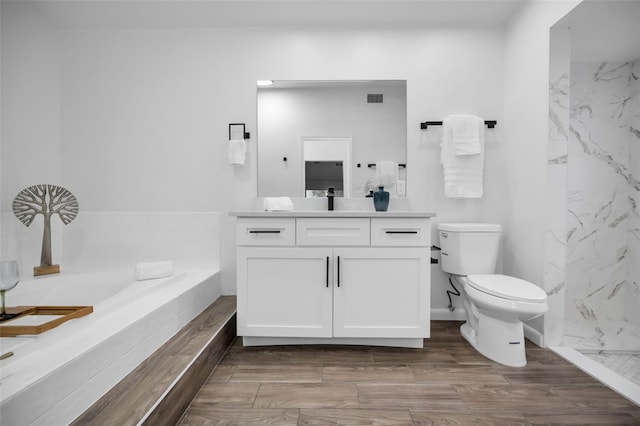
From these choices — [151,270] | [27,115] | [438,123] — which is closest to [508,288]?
[438,123]

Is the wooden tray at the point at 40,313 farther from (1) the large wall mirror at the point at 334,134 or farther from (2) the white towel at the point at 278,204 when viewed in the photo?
(1) the large wall mirror at the point at 334,134

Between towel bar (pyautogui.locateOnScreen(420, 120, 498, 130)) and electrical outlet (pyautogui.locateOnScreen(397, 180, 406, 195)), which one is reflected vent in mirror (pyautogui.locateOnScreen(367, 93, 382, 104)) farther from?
electrical outlet (pyautogui.locateOnScreen(397, 180, 406, 195))

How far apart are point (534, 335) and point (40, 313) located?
2758 mm

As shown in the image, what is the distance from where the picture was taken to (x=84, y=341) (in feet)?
3.75

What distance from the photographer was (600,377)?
5.13ft

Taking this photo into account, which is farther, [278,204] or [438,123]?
[438,123]

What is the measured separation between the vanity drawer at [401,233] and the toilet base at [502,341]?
1.96ft

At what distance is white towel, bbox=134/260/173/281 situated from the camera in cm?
204

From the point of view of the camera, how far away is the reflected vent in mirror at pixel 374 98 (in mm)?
2396

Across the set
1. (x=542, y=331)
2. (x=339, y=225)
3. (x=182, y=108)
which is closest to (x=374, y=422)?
(x=339, y=225)

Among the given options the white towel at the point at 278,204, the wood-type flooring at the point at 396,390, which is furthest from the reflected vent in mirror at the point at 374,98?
the wood-type flooring at the point at 396,390

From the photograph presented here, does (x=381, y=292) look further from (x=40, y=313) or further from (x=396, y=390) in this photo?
(x=40, y=313)

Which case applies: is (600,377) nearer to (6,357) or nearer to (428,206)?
(428,206)

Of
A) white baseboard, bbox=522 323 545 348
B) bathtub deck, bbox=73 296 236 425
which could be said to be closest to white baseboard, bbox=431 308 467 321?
white baseboard, bbox=522 323 545 348
